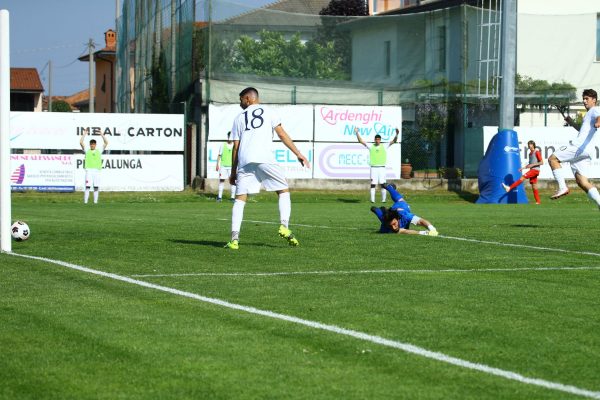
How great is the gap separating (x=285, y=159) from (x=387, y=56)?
19.3 ft

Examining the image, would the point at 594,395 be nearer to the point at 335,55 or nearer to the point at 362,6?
the point at 335,55

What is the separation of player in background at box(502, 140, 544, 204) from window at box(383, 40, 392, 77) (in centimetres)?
703

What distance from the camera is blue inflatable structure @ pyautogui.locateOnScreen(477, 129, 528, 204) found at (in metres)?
35.2

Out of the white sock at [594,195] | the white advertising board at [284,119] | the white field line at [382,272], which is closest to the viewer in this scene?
the white field line at [382,272]

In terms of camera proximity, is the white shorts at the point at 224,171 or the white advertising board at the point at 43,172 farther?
the white advertising board at the point at 43,172

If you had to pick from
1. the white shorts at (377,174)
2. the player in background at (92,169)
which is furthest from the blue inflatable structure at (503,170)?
the player in background at (92,169)

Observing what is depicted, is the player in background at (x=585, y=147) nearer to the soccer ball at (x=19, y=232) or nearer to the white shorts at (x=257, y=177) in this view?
the white shorts at (x=257, y=177)

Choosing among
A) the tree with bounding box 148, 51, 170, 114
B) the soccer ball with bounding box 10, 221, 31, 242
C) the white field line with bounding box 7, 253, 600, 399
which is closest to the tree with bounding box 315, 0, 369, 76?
the tree with bounding box 148, 51, 170, 114

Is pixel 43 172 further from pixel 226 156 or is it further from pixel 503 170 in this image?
pixel 503 170

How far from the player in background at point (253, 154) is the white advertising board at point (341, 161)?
25.1m

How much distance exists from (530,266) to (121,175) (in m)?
28.6

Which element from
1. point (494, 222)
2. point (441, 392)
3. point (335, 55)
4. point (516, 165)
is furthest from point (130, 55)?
point (441, 392)

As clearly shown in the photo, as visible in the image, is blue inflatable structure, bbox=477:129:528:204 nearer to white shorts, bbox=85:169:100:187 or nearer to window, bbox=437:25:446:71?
window, bbox=437:25:446:71

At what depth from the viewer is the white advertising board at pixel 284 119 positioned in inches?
1533
